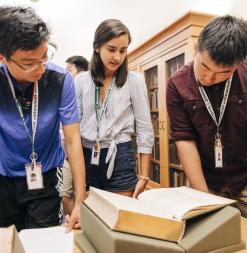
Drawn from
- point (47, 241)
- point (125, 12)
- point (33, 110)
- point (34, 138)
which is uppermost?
point (125, 12)

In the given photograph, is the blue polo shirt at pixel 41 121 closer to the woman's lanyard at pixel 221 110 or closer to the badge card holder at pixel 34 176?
the badge card holder at pixel 34 176

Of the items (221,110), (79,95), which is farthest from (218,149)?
(79,95)

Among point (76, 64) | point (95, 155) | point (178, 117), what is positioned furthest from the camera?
point (76, 64)

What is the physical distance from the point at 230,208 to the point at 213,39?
1.92 ft

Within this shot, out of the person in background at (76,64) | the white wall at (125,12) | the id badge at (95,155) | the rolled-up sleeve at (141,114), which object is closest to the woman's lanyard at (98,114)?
the id badge at (95,155)

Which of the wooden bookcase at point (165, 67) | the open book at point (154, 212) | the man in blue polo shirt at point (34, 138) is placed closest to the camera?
the open book at point (154, 212)

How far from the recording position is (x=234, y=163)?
1.28 meters

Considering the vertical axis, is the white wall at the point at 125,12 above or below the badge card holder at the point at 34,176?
above

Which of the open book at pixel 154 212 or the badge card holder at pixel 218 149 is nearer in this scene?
the open book at pixel 154 212

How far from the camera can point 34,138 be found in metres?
1.17

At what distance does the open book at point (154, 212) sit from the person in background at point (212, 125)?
40 cm

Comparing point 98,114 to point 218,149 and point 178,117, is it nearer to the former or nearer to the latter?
point 178,117

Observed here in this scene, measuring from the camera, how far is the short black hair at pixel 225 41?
106 cm

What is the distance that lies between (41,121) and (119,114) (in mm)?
517
